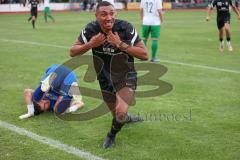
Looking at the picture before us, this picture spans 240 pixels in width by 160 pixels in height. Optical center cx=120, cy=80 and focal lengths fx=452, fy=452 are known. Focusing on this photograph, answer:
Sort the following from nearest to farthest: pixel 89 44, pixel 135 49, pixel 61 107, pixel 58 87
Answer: pixel 89 44, pixel 135 49, pixel 61 107, pixel 58 87

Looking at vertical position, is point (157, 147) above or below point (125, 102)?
below

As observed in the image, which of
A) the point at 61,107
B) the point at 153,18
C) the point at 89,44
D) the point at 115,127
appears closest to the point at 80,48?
the point at 89,44

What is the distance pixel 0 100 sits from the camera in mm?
7855

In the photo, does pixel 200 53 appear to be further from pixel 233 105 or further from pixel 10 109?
pixel 10 109

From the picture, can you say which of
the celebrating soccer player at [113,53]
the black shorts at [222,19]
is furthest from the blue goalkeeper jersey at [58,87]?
the black shorts at [222,19]

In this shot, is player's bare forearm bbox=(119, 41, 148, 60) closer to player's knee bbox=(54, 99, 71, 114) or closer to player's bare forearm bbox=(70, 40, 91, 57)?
player's bare forearm bbox=(70, 40, 91, 57)

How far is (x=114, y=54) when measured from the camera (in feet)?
18.1

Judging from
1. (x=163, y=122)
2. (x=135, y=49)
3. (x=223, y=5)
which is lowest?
(x=163, y=122)

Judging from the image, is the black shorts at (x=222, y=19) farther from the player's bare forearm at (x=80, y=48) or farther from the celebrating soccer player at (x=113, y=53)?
→ the player's bare forearm at (x=80, y=48)

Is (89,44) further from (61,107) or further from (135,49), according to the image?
(61,107)

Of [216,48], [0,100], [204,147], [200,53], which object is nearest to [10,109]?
[0,100]

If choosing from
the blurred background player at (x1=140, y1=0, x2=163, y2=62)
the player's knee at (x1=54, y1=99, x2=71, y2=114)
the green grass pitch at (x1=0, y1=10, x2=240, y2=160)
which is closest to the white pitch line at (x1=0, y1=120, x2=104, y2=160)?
the green grass pitch at (x1=0, y1=10, x2=240, y2=160)

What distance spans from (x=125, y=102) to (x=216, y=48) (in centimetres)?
1009

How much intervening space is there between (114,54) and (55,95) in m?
1.99
